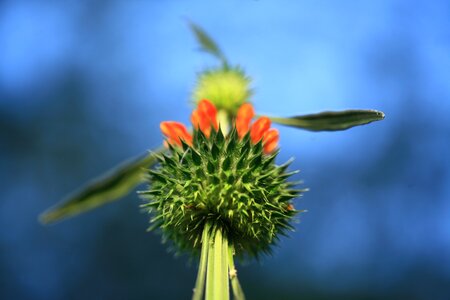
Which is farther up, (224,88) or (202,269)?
(224,88)

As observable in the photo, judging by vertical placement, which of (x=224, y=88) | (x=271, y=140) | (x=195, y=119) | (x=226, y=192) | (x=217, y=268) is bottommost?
(x=217, y=268)

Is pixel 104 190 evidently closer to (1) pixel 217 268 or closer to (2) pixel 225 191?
(2) pixel 225 191

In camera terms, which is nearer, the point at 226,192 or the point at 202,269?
the point at 202,269

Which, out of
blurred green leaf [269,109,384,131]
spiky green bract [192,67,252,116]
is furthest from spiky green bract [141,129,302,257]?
spiky green bract [192,67,252,116]

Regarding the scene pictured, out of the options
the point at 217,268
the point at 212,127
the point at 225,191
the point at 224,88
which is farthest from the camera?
the point at 224,88

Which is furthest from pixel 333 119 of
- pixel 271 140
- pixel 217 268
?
pixel 217 268

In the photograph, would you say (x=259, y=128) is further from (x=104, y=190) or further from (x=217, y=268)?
(x=104, y=190)

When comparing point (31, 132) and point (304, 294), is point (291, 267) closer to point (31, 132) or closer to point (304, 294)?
point (304, 294)

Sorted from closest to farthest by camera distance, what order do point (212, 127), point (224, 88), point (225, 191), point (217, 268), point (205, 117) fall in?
1. point (217, 268)
2. point (225, 191)
3. point (212, 127)
4. point (205, 117)
5. point (224, 88)
